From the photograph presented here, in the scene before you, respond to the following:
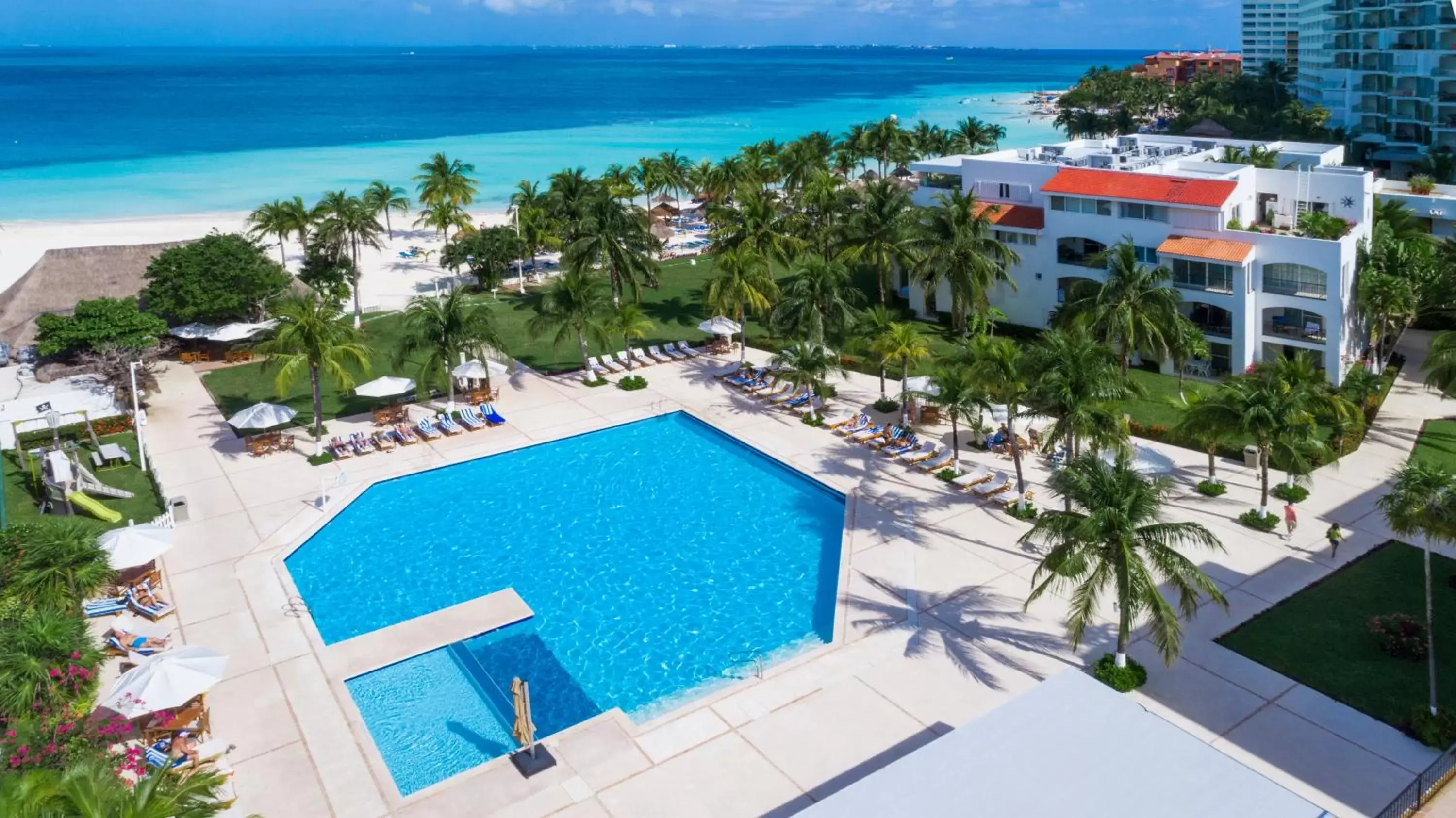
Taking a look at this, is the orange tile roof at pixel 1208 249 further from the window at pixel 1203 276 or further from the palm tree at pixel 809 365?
the palm tree at pixel 809 365

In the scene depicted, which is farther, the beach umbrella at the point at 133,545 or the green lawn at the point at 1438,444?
the green lawn at the point at 1438,444

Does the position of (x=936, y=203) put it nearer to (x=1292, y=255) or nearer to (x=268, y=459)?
(x=1292, y=255)

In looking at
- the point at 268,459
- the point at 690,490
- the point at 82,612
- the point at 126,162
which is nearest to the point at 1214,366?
the point at 690,490

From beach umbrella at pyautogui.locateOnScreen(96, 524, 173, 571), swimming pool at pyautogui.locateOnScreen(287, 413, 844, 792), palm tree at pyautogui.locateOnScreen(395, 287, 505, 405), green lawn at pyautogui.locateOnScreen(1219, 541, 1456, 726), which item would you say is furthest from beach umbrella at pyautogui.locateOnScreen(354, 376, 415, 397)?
green lawn at pyautogui.locateOnScreen(1219, 541, 1456, 726)

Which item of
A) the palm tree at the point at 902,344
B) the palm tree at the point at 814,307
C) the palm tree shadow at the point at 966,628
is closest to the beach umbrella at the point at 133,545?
the palm tree shadow at the point at 966,628

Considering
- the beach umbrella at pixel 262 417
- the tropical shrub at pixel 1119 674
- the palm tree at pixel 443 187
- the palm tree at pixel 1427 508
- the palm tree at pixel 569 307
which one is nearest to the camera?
the tropical shrub at pixel 1119 674

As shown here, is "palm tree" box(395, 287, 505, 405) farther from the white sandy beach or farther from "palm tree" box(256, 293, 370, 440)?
the white sandy beach

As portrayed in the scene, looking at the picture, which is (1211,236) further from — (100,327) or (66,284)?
(66,284)
